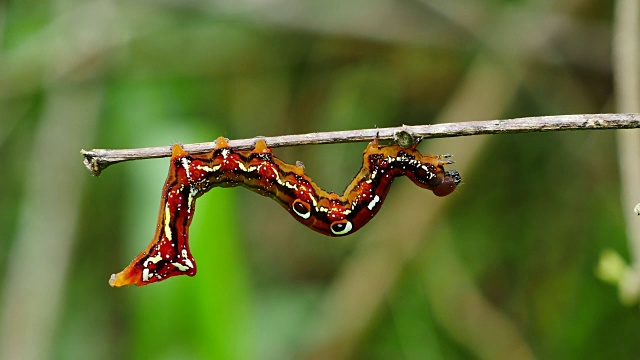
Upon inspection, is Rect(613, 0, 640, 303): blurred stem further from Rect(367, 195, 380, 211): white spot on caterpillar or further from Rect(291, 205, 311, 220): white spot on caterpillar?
Rect(291, 205, 311, 220): white spot on caterpillar

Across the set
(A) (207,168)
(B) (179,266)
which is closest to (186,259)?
(B) (179,266)

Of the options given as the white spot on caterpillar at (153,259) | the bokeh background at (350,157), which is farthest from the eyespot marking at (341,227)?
the bokeh background at (350,157)

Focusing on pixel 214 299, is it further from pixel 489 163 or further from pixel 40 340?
pixel 489 163

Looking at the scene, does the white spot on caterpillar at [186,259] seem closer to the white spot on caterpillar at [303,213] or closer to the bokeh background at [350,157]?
the white spot on caterpillar at [303,213]

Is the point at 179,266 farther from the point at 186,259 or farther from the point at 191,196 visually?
the point at 191,196

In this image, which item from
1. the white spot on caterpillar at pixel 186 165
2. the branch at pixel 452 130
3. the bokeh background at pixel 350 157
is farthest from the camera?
the bokeh background at pixel 350 157

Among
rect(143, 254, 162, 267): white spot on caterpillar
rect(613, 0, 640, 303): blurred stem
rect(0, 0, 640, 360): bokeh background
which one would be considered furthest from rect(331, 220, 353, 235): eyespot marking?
rect(0, 0, 640, 360): bokeh background
